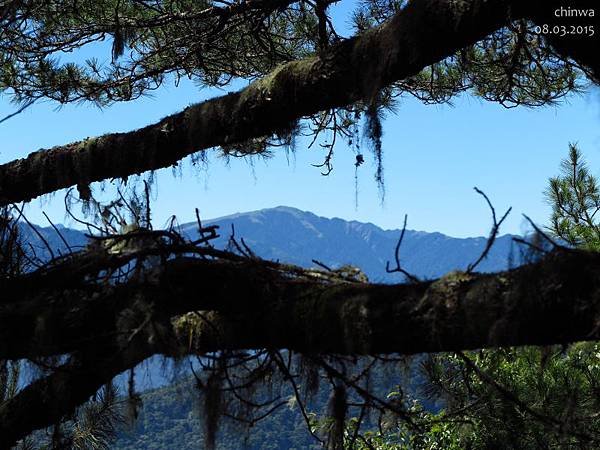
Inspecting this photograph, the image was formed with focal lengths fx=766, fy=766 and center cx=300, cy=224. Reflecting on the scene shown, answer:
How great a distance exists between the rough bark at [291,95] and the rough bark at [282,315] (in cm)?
97

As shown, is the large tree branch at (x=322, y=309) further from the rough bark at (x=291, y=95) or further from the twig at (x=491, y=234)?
the rough bark at (x=291, y=95)

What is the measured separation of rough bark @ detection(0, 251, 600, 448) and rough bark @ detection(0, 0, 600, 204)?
97 cm

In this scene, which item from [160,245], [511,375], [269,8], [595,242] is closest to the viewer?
[160,245]

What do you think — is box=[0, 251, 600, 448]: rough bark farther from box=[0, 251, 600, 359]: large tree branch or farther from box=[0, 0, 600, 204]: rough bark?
box=[0, 0, 600, 204]: rough bark

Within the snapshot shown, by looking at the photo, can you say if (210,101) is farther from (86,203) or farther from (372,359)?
(372,359)

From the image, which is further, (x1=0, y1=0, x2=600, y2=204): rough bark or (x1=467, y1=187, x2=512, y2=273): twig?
(x1=0, y1=0, x2=600, y2=204): rough bark

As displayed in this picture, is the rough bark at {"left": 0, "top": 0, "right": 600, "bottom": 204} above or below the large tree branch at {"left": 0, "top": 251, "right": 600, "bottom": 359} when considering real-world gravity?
above

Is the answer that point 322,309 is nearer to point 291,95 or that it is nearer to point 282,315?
point 282,315

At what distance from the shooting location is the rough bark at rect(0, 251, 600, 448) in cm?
154

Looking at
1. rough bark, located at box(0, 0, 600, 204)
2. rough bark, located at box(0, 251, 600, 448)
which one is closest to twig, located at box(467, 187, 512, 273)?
rough bark, located at box(0, 251, 600, 448)

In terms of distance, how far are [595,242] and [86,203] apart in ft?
18.6

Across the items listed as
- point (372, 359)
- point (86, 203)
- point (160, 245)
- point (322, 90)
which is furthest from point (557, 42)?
point (86, 203)

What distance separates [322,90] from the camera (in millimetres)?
2791

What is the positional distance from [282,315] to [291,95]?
125 cm
